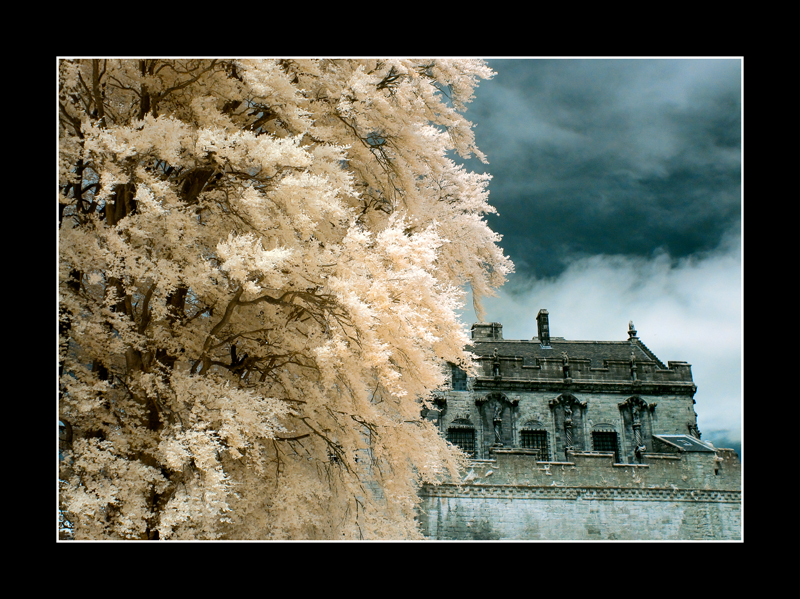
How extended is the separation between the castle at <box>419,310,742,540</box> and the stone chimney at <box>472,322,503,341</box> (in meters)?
0.04

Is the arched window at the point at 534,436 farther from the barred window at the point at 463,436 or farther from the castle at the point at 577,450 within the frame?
the barred window at the point at 463,436

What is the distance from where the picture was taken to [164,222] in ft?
22.2

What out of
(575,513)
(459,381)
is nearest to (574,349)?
(459,381)

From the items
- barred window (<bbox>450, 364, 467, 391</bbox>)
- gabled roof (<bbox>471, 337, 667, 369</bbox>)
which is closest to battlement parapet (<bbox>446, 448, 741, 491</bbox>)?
barred window (<bbox>450, 364, 467, 391</bbox>)

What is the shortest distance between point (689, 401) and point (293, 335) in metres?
15.9

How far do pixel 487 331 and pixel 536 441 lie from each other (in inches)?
167

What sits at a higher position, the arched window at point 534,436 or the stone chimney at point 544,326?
the stone chimney at point 544,326

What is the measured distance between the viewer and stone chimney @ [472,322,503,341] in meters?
21.0

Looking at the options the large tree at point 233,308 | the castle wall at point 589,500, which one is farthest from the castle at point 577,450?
the large tree at point 233,308

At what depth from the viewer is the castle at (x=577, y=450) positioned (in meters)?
15.4

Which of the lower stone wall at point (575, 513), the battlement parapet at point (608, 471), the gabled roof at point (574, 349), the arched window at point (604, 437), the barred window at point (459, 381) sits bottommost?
the lower stone wall at point (575, 513)

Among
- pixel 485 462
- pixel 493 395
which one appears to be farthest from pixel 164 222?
pixel 493 395

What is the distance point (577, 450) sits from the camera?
1858cm
